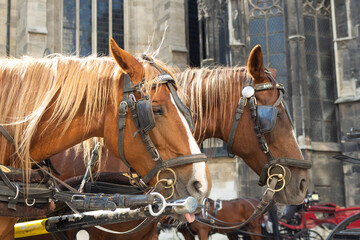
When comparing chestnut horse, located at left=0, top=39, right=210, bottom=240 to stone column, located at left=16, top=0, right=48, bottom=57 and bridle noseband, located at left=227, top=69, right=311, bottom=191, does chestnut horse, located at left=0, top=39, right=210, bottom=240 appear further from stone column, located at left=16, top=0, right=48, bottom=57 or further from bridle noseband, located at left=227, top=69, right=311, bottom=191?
stone column, located at left=16, top=0, right=48, bottom=57

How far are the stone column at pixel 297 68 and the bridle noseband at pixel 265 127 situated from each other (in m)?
7.37

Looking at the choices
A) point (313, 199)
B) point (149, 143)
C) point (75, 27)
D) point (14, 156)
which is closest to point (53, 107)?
point (14, 156)

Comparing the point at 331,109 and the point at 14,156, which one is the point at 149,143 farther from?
the point at 331,109

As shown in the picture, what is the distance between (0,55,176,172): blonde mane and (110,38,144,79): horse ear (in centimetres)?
5

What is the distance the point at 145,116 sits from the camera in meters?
2.14

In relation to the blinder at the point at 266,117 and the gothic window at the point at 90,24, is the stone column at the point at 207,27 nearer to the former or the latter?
the gothic window at the point at 90,24

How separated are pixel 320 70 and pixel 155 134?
9642mm

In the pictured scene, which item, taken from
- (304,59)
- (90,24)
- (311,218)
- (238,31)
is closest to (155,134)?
(311,218)

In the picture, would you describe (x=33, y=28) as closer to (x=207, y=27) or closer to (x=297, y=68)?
(x=207, y=27)

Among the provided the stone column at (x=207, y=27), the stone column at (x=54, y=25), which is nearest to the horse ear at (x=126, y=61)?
the stone column at (x=207, y=27)

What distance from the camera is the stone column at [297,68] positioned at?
10.5 meters

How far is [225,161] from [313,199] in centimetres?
281

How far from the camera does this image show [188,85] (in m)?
3.42

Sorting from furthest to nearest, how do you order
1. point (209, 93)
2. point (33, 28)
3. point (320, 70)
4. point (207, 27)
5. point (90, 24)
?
point (90, 24) < point (33, 28) < point (207, 27) < point (320, 70) < point (209, 93)
